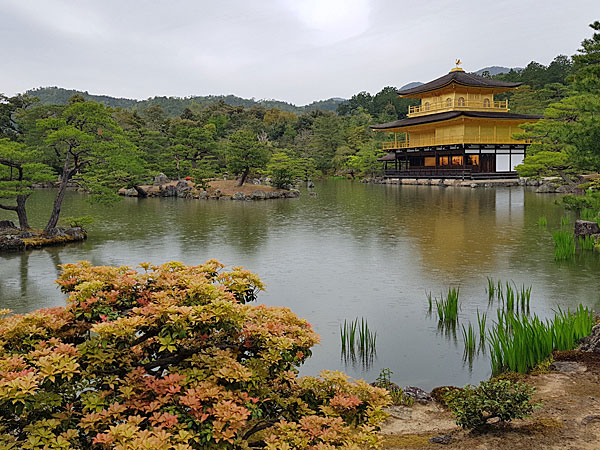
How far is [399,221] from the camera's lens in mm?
15953

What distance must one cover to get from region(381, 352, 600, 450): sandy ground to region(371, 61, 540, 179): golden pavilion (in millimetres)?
30333

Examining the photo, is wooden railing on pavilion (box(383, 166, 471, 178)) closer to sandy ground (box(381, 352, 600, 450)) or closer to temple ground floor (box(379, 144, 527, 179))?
temple ground floor (box(379, 144, 527, 179))

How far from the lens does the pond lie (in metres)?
5.66

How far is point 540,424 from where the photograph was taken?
11.2 feet

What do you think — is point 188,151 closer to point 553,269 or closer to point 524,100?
point 553,269

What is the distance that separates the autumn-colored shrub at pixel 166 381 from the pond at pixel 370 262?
6.90 ft

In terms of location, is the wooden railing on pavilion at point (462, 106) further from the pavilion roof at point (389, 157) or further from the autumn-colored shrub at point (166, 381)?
the autumn-colored shrub at point (166, 381)

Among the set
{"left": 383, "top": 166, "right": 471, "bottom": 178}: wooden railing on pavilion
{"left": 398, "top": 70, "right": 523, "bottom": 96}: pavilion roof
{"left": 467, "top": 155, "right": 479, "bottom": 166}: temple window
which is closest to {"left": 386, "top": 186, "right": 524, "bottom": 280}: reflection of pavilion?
{"left": 383, "top": 166, "right": 471, "bottom": 178}: wooden railing on pavilion

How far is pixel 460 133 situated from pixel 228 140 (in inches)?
772

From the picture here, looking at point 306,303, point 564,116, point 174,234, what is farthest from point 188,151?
point 306,303

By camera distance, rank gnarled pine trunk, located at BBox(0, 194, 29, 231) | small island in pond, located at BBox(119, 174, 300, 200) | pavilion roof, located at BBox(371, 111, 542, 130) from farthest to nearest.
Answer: pavilion roof, located at BBox(371, 111, 542, 130), small island in pond, located at BBox(119, 174, 300, 200), gnarled pine trunk, located at BBox(0, 194, 29, 231)

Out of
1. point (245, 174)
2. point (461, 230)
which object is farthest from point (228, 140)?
point (461, 230)

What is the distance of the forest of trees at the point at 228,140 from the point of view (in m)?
11.0

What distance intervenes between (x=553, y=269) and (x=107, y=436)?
28.1 feet
